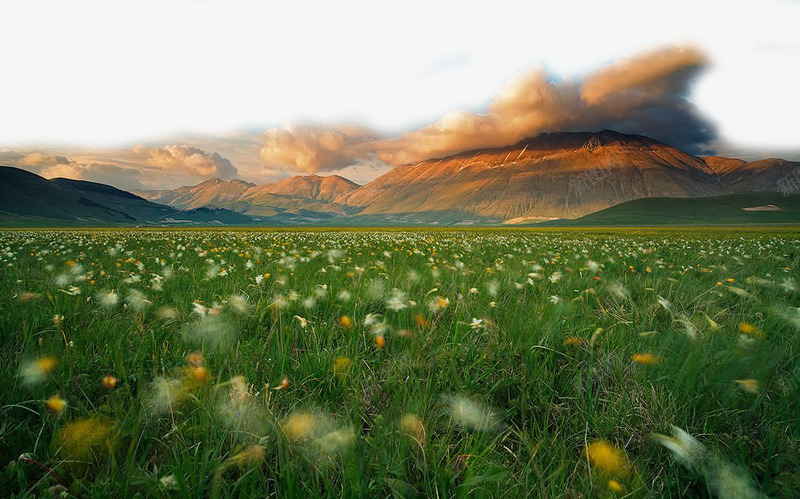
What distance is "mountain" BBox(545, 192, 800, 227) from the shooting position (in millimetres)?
135000

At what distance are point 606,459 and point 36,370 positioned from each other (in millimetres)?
2738

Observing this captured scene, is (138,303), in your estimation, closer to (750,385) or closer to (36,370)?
(36,370)

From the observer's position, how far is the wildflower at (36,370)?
180 cm

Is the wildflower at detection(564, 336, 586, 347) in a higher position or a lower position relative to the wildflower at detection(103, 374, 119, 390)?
lower

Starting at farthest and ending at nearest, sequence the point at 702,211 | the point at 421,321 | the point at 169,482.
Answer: the point at 702,211
the point at 421,321
the point at 169,482

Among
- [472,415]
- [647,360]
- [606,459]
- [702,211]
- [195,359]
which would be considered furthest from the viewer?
[702,211]

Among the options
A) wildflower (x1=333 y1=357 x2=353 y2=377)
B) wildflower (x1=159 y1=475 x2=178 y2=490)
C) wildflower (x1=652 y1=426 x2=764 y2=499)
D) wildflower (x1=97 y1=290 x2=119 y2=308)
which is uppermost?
wildflower (x1=97 y1=290 x2=119 y2=308)

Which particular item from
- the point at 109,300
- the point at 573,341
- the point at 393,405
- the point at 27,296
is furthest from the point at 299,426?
the point at 27,296

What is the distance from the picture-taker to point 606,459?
4.62 ft

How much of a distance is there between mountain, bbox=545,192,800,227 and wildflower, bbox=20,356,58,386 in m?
145

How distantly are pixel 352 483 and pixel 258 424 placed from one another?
1.86 feet

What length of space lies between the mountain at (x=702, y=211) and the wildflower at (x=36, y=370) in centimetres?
14476

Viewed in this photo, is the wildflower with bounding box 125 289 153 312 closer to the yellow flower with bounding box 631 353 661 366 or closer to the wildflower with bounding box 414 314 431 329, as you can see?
the wildflower with bounding box 414 314 431 329

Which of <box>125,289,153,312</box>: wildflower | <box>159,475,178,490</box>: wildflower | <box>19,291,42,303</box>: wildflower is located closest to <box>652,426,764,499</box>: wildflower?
<box>159,475,178,490</box>: wildflower
